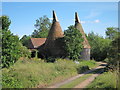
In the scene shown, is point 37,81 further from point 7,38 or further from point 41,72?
point 7,38

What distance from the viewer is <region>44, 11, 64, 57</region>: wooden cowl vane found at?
2477 cm

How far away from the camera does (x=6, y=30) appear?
1175 centimetres

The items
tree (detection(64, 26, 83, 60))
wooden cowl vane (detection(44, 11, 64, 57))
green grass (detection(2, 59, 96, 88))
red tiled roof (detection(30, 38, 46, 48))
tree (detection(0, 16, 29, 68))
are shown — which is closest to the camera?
green grass (detection(2, 59, 96, 88))

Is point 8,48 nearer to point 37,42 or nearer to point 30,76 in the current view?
point 30,76

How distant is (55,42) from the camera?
24.9 m

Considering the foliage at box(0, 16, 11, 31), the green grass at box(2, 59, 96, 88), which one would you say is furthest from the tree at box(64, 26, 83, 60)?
the foliage at box(0, 16, 11, 31)

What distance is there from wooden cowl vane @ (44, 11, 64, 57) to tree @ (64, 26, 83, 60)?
1.72m

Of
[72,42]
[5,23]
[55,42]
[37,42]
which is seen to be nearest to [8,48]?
[5,23]

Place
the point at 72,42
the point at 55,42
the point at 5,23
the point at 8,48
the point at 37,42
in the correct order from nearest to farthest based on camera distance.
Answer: the point at 8,48
the point at 5,23
the point at 72,42
the point at 55,42
the point at 37,42

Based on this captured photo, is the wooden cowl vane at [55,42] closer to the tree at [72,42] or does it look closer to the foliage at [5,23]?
the tree at [72,42]

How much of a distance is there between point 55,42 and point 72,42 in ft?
9.75

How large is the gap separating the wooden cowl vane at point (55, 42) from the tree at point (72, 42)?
5.64 ft

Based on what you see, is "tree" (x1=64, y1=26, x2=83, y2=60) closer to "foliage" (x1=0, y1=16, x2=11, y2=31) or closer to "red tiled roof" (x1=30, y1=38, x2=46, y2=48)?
"red tiled roof" (x1=30, y1=38, x2=46, y2=48)

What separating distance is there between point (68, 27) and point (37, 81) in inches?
527
